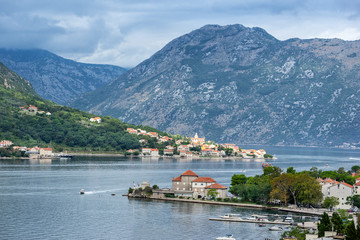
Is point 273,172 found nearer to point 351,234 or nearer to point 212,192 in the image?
point 212,192

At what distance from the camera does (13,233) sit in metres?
70.0

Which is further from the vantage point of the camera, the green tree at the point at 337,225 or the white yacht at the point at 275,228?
the white yacht at the point at 275,228

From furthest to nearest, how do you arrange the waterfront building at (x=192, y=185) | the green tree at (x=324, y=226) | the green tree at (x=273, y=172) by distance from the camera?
1. the green tree at (x=273, y=172)
2. the waterfront building at (x=192, y=185)
3. the green tree at (x=324, y=226)

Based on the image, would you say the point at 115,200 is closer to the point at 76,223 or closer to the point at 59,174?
the point at 76,223

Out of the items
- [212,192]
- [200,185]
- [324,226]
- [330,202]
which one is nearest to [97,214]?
[212,192]

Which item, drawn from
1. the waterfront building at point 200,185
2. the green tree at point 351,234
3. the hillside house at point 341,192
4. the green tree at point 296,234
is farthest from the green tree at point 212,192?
the green tree at point 351,234

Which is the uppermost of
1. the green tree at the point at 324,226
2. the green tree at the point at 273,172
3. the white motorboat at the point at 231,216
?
the green tree at the point at 273,172

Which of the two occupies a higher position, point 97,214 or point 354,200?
point 354,200

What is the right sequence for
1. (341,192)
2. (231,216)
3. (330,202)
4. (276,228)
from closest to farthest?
(276,228), (231,216), (330,202), (341,192)

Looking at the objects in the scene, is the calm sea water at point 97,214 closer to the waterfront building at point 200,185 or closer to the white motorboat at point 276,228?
the white motorboat at point 276,228

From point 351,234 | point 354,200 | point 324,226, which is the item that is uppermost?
point 354,200

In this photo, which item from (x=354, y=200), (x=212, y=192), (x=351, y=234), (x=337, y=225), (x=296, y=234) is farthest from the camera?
(x=212, y=192)

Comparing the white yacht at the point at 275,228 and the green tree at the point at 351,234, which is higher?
the green tree at the point at 351,234

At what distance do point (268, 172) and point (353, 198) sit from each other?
82.2 ft
